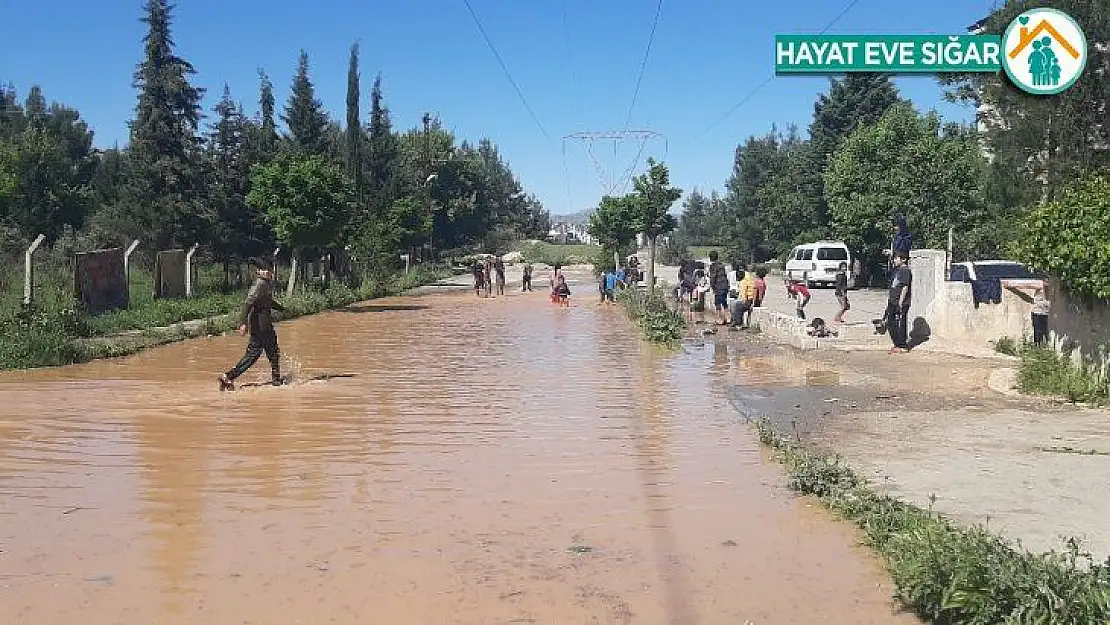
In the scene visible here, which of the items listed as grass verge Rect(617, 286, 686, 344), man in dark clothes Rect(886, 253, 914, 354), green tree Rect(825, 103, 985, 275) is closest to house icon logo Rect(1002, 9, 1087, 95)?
man in dark clothes Rect(886, 253, 914, 354)

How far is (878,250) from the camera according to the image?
3869cm

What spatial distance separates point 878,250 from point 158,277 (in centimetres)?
2529

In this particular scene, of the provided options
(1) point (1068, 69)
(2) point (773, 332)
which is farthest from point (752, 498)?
(2) point (773, 332)

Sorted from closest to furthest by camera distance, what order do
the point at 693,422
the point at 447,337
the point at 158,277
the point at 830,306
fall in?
the point at 693,422 < the point at 447,337 < the point at 158,277 < the point at 830,306

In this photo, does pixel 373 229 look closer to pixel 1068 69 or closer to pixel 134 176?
pixel 134 176

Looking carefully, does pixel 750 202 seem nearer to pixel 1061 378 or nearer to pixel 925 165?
pixel 925 165

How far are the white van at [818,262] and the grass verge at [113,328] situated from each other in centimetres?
1739

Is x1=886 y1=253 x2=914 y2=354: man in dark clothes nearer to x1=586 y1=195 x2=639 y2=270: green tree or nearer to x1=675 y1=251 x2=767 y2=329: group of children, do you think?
x1=675 y1=251 x2=767 y2=329: group of children

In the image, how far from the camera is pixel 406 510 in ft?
24.5

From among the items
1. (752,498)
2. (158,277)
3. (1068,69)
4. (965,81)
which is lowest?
(752,498)

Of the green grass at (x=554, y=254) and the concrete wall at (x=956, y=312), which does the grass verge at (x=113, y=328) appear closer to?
the concrete wall at (x=956, y=312)

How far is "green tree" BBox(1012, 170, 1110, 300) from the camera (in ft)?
37.5

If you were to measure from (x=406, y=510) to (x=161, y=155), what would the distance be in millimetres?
34728

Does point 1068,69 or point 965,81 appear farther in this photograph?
point 965,81
